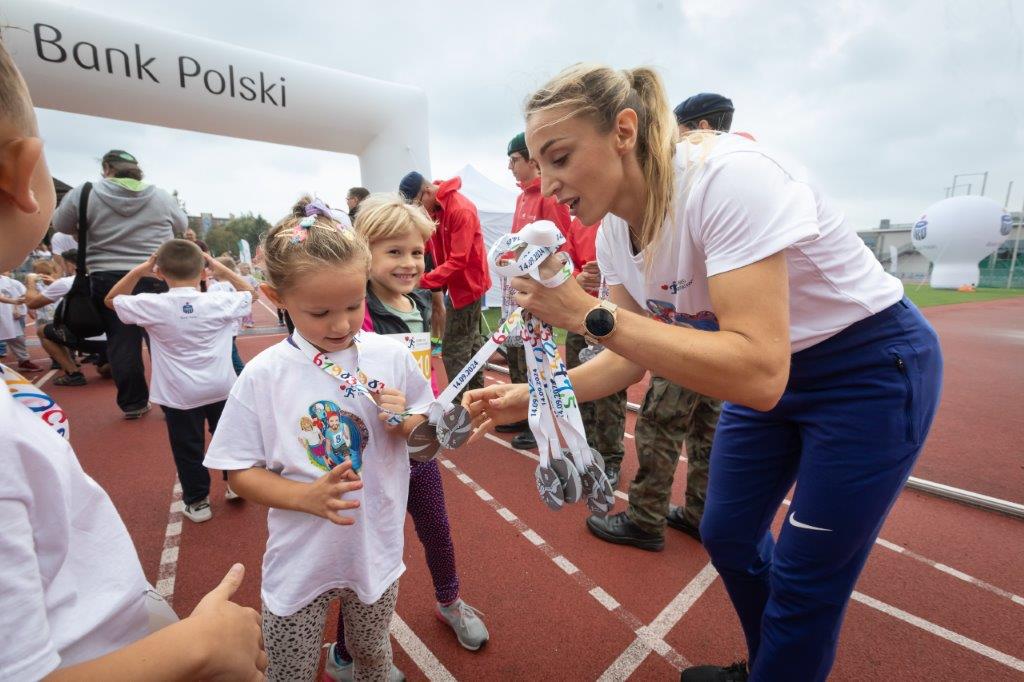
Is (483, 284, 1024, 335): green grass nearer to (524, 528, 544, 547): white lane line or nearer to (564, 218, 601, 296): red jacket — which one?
(564, 218, 601, 296): red jacket

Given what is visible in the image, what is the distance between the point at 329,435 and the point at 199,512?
2.44 meters

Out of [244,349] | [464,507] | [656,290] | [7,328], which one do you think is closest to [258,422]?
[656,290]

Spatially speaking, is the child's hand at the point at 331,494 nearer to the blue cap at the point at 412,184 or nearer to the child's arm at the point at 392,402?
the child's arm at the point at 392,402

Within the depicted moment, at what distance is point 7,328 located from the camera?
6602 mm

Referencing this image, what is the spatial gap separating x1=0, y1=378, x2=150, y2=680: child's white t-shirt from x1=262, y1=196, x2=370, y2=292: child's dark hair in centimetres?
75

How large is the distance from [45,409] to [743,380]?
1366 millimetres

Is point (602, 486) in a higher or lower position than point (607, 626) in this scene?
higher

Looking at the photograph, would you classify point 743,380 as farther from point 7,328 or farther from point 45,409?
point 7,328

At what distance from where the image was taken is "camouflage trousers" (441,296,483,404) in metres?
4.39

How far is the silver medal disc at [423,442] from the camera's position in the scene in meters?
1.49

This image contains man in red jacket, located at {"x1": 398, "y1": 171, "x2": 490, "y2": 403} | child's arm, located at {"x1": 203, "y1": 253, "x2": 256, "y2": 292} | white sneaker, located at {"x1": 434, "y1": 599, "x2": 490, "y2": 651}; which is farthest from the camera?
man in red jacket, located at {"x1": 398, "y1": 171, "x2": 490, "y2": 403}

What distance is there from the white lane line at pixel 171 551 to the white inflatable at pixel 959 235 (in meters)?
37.9

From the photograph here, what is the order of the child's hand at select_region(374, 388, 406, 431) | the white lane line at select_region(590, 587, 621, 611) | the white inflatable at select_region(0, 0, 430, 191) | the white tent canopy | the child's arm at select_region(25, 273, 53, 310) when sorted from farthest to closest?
the white tent canopy
the child's arm at select_region(25, 273, 53, 310)
the white inflatable at select_region(0, 0, 430, 191)
the white lane line at select_region(590, 587, 621, 611)
the child's hand at select_region(374, 388, 406, 431)

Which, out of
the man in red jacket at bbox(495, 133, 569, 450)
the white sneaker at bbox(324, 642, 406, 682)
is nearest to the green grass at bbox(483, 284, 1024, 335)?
the man in red jacket at bbox(495, 133, 569, 450)
